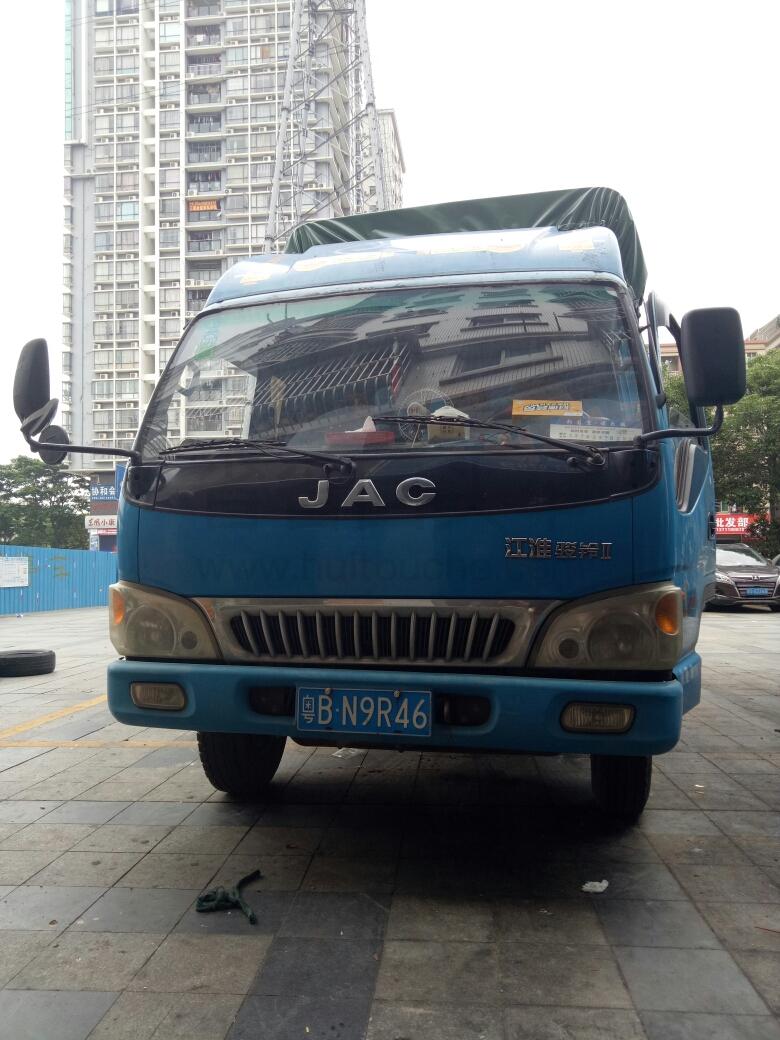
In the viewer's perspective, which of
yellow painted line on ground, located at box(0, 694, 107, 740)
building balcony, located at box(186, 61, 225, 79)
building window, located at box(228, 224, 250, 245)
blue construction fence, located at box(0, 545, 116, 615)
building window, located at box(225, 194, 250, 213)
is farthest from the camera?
building balcony, located at box(186, 61, 225, 79)

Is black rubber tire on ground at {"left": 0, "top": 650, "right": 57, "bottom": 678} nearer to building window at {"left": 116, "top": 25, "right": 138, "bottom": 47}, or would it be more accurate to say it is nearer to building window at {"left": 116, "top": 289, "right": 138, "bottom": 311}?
building window at {"left": 116, "top": 289, "right": 138, "bottom": 311}

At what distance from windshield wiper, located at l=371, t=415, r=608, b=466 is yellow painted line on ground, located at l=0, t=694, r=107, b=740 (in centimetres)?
418

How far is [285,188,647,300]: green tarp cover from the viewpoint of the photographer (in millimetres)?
5230

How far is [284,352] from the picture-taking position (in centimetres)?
368

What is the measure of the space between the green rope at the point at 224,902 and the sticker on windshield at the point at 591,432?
191 centimetres

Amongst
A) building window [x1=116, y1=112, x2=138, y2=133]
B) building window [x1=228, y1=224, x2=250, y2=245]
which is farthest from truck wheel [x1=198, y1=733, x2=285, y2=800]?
building window [x1=116, y1=112, x2=138, y2=133]

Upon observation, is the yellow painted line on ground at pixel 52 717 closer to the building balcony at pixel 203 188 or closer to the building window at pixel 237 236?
the building window at pixel 237 236

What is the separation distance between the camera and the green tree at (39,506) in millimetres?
52531

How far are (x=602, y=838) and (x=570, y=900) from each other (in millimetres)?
746

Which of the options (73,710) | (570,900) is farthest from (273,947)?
(73,710)

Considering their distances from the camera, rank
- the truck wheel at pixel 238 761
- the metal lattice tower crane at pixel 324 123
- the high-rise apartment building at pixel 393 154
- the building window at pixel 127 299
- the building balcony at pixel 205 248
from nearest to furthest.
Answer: the truck wheel at pixel 238 761 → the metal lattice tower crane at pixel 324 123 → the building balcony at pixel 205 248 → the building window at pixel 127 299 → the high-rise apartment building at pixel 393 154

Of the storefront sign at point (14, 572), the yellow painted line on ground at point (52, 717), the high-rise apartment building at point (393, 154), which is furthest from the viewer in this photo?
the high-rise apartment building at point (393, 154)

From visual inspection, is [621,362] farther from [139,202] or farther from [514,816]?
[139,202]

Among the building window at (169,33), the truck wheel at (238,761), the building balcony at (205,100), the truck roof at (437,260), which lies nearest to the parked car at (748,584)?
the truck roof at (437,260)
